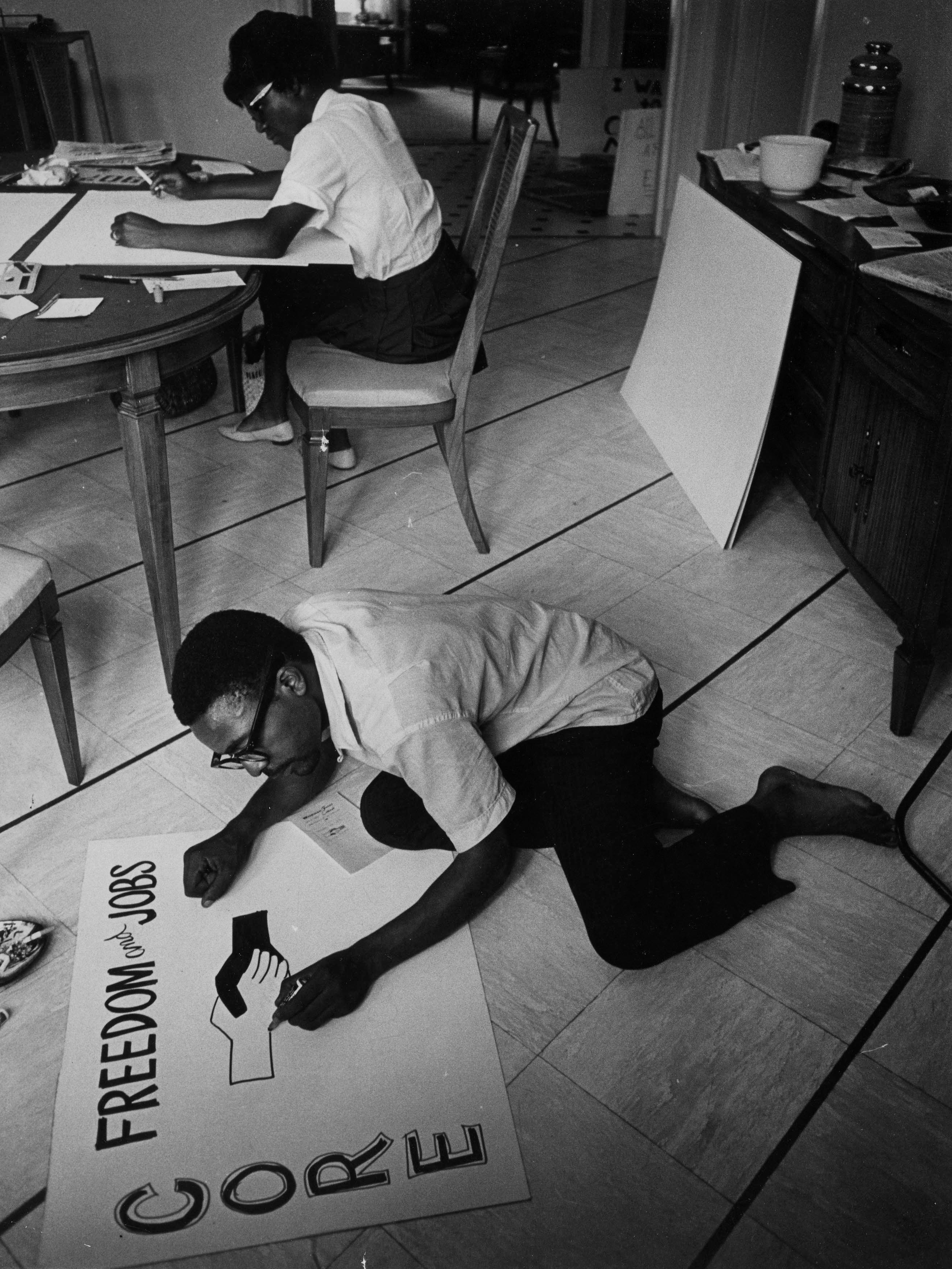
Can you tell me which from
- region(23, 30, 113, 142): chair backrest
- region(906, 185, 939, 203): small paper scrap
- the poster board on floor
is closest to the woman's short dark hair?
region(906, 185, 939, 203): small paper scrap

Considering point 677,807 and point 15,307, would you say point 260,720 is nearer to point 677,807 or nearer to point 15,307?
point 677,807

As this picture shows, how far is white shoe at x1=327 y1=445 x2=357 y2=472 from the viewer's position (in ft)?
9.31

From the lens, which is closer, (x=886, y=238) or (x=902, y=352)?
(x=902, y=352)

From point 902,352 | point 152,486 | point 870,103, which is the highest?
point 870,103

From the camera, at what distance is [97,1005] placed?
1.39m

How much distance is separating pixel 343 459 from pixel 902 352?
1.43 meters

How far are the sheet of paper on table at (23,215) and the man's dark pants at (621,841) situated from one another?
1.26 m

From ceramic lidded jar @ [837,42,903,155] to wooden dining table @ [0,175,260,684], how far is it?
62.0 inches

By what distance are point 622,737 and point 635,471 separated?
4.75 ft

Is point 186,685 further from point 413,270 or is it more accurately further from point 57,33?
point 57,33

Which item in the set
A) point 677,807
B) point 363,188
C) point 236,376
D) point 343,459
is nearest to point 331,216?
point 363,188

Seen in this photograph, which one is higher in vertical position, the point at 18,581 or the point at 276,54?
the point at 276,54

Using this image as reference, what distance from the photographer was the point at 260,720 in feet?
4.14

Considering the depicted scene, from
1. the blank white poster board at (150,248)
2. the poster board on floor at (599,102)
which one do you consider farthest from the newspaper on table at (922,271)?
the poster board on floor at (599,102)
